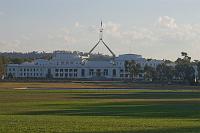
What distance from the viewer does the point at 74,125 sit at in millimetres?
25516

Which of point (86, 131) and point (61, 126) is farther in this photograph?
point (61, 126)

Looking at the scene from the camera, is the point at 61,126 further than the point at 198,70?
No

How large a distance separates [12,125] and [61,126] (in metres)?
2.13

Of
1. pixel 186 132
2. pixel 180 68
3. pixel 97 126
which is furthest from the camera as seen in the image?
pixel 180 68

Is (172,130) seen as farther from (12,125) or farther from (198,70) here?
(198,70)

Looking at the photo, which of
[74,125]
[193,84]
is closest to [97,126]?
[74,125]

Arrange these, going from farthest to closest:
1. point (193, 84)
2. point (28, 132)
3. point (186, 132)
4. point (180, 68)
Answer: point (180, 68) → point (193, 84) → point (186, 132) → point (28, 132)

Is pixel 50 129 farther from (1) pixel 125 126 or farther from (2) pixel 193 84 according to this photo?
(2) pixel 193 84

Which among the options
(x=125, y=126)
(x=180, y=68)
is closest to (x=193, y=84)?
(x=180, y=68)

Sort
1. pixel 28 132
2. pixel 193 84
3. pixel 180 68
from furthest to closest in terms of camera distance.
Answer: pixel 180 68
pixel 193 84
pixel 28 132

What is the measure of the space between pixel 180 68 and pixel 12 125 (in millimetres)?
177229

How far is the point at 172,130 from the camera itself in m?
24.3

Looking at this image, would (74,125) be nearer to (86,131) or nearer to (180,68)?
(86,131)

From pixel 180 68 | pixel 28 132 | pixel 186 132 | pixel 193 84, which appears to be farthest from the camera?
pixel 180 68
